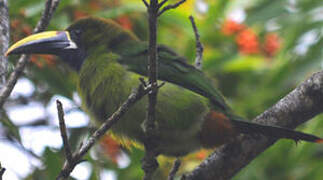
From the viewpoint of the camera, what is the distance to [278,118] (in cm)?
261

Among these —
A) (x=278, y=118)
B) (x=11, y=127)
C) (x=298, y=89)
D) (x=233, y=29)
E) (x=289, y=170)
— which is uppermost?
(x=233, y=29)

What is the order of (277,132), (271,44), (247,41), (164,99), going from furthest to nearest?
1. (271,44)
2. (247,41)
3. (164,99)
4. (277,132)

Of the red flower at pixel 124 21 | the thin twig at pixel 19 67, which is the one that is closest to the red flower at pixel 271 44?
the red flower at pixel 124 21

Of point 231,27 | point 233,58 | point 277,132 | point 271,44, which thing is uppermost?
point 231,27

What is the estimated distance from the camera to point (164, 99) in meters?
2.75

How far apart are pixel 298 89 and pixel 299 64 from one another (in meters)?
1.14

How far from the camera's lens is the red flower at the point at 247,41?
13.1 feet

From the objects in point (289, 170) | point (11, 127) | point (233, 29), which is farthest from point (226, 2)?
point (11, 127)

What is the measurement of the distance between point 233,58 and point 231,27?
1.97 feet

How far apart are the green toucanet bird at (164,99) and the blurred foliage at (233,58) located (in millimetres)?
319

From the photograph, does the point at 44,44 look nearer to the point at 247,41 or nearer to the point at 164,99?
the point at 164,99

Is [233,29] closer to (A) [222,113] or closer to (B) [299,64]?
(B) [299,64]

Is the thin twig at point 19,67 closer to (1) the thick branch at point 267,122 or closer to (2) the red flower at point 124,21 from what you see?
Result: (1) the thick branch at point 267,122

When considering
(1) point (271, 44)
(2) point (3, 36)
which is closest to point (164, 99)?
(2) point (3, 36)
